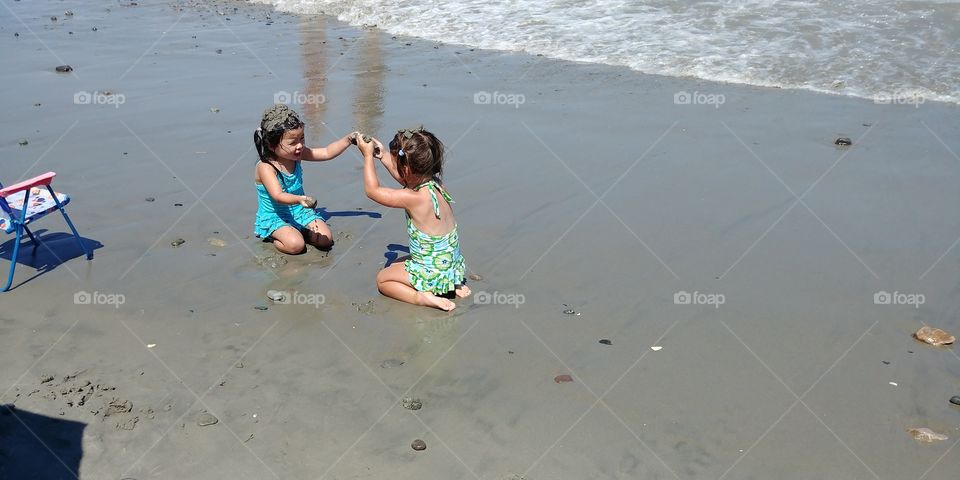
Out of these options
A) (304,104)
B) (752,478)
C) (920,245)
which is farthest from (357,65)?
(752,478)

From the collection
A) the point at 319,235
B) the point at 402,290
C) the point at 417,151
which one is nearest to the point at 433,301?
the point at 402,290

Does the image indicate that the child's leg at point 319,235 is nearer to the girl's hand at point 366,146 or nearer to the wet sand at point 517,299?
the wet sand at point 517,299

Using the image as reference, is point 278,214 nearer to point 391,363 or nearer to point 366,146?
point 366,146

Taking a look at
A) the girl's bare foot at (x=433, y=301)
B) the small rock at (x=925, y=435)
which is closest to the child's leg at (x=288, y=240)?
the girl's bare foot at (x=433, y=301)

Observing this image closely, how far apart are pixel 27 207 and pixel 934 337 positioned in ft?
17.5

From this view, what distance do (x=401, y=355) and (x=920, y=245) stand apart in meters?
3.55

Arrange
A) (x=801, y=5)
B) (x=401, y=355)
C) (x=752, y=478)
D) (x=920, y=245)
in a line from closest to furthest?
(x=752, y=478)
(x=401, y=355)
(x=920, y=245)
(x=801, y=5)

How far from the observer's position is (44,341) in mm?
4414

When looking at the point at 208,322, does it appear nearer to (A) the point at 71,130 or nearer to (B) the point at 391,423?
(B) the point at 391,423

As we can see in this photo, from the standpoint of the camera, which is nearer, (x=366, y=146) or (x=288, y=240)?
(x=366, y=146)

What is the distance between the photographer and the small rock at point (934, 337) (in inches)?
174

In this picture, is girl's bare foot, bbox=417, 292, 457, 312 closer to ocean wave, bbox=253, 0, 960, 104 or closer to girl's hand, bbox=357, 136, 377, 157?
girl's hand, bbox=357, 136, 377, 157

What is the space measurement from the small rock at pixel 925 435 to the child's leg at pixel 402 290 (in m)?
2.44

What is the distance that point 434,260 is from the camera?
4945 millimetres
